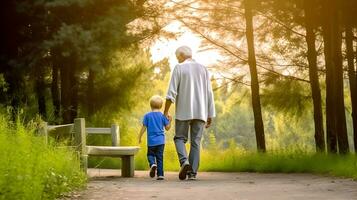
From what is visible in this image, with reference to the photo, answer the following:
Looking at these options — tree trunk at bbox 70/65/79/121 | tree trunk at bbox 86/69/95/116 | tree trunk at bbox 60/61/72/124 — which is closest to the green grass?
tree trunk at bbox 60/61/72/124

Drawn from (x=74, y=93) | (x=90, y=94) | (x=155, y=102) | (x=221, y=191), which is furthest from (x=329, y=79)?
(x=90, y=94)

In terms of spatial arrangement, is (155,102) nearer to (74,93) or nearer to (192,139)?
(192,139)

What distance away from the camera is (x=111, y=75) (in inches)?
803

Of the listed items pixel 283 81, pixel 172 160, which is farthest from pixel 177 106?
pixel 283 81

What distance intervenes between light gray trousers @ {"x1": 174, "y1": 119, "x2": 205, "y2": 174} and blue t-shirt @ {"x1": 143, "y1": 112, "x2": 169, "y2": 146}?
667 millimetres

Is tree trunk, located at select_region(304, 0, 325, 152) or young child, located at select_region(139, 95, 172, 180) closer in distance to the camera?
young child, located at select_region(139, 95, 172, 180)

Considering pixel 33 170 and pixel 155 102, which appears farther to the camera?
pixel 155 102

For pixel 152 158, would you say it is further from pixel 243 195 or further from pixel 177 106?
pixel 243 195

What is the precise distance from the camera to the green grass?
5.60 meters

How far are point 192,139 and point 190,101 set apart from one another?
599mm

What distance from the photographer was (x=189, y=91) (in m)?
10.5

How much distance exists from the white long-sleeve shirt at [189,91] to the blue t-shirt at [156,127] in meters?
0.63

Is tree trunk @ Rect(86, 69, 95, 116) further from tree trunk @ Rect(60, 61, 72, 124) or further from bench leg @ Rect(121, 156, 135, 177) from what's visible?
bench leg @ Rect(121, 156, 135, 177)

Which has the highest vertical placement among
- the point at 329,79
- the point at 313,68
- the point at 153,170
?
the point at 313,68
